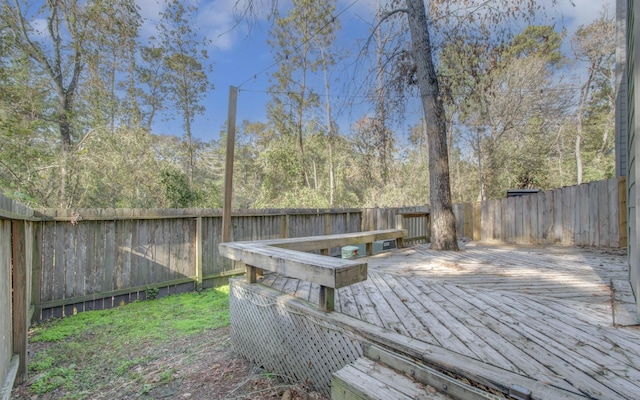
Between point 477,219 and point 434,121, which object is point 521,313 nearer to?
point 434,121

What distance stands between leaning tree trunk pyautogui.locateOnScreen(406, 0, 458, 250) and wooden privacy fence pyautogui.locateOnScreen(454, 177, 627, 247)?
2.58 metres

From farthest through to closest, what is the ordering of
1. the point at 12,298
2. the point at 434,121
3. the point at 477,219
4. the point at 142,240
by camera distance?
the point at 477,219
the point at 434,121
the point at 142,240
the point at 12,298

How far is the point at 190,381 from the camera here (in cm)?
235

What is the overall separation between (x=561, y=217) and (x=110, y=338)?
25.6 ft

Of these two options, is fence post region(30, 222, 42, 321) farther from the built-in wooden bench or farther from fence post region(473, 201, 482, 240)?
fence post region(473, 201, 482, 240)

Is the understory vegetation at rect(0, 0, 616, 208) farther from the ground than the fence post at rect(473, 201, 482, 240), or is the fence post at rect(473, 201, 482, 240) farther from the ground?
the understory vegetation at rect(0, 0, 616, 208)

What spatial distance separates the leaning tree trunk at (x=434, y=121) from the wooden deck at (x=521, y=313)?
3.94ft

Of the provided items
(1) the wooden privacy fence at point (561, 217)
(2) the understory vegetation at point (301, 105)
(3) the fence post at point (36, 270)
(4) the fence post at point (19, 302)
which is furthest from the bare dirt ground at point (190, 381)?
(1) the wooden privacy fence at point (561, 217)

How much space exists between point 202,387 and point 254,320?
0.64 metres

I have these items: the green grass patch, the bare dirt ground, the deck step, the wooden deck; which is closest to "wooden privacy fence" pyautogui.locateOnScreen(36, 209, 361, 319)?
the green grass patch

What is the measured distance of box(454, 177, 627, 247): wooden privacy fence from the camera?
4.68 meters

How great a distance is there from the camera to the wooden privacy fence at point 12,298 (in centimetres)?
180

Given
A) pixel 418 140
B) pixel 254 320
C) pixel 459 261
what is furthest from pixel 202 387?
pixel 418 140

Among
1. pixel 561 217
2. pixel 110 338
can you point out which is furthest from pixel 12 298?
pixel 561 217
